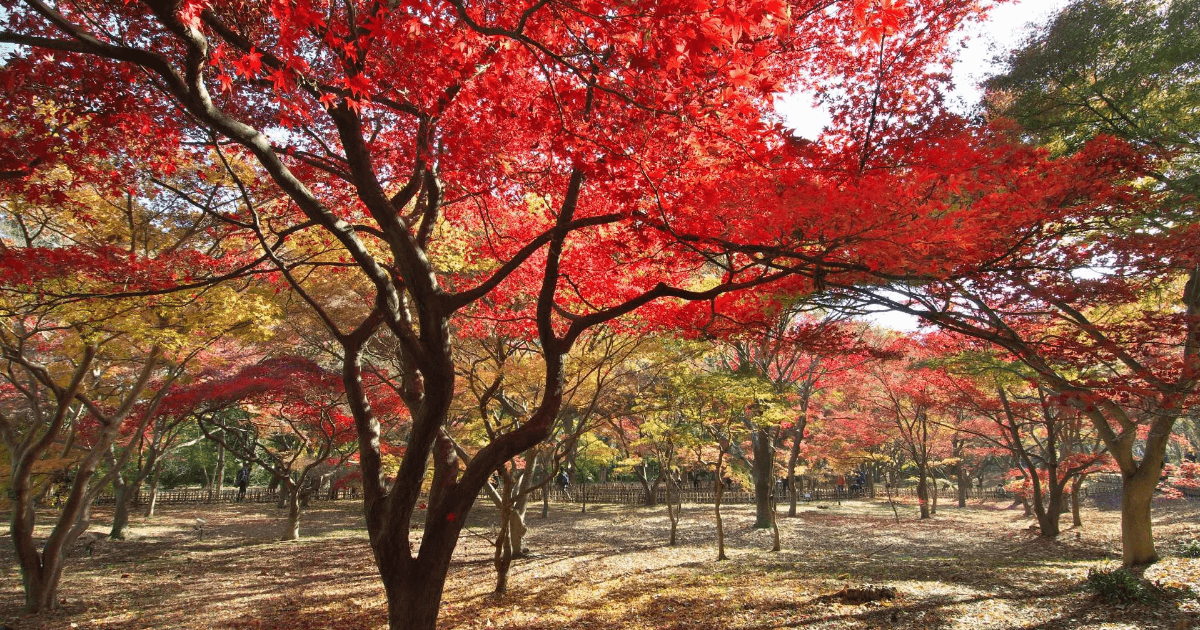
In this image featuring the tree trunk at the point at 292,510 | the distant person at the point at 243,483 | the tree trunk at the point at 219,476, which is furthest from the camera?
the distant person at the point at 243,483

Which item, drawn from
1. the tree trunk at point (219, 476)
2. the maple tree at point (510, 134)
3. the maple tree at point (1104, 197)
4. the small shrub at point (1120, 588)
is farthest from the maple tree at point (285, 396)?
the small shrub at point (1120, 588)

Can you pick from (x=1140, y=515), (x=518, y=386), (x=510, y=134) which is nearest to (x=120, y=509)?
(x=518, y=386)

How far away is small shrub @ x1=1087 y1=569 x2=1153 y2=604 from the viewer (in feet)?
23.3

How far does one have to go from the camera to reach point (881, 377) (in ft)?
64.8

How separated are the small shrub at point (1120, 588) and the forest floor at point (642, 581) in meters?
0.15

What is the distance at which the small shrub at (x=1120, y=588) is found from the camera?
23.3ft

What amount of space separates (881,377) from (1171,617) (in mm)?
13692

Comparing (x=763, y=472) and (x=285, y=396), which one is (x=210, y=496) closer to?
(x=285, y=396)

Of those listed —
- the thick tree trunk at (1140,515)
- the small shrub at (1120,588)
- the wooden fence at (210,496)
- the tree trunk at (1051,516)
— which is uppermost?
the thick tree trunk at (1140,515)

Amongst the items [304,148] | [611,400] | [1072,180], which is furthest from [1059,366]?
[304,148]

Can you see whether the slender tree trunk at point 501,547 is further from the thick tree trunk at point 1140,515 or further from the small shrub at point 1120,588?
the thick tree trunk at point 1140,515

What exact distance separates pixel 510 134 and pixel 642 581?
7027 mm

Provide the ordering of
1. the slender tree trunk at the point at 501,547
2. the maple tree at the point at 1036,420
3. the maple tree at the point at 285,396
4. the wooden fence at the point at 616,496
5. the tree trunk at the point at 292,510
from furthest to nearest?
1. the wooden fence at the point at 616,496
2. the tree trunk at the point at 292,510
3. the maple tree at the point at 1036,420
4. the maple tree at the point at 285,396
5. the slender tree trunk at the point at 501,547

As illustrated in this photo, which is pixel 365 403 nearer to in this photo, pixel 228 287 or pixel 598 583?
pixel 228 287
